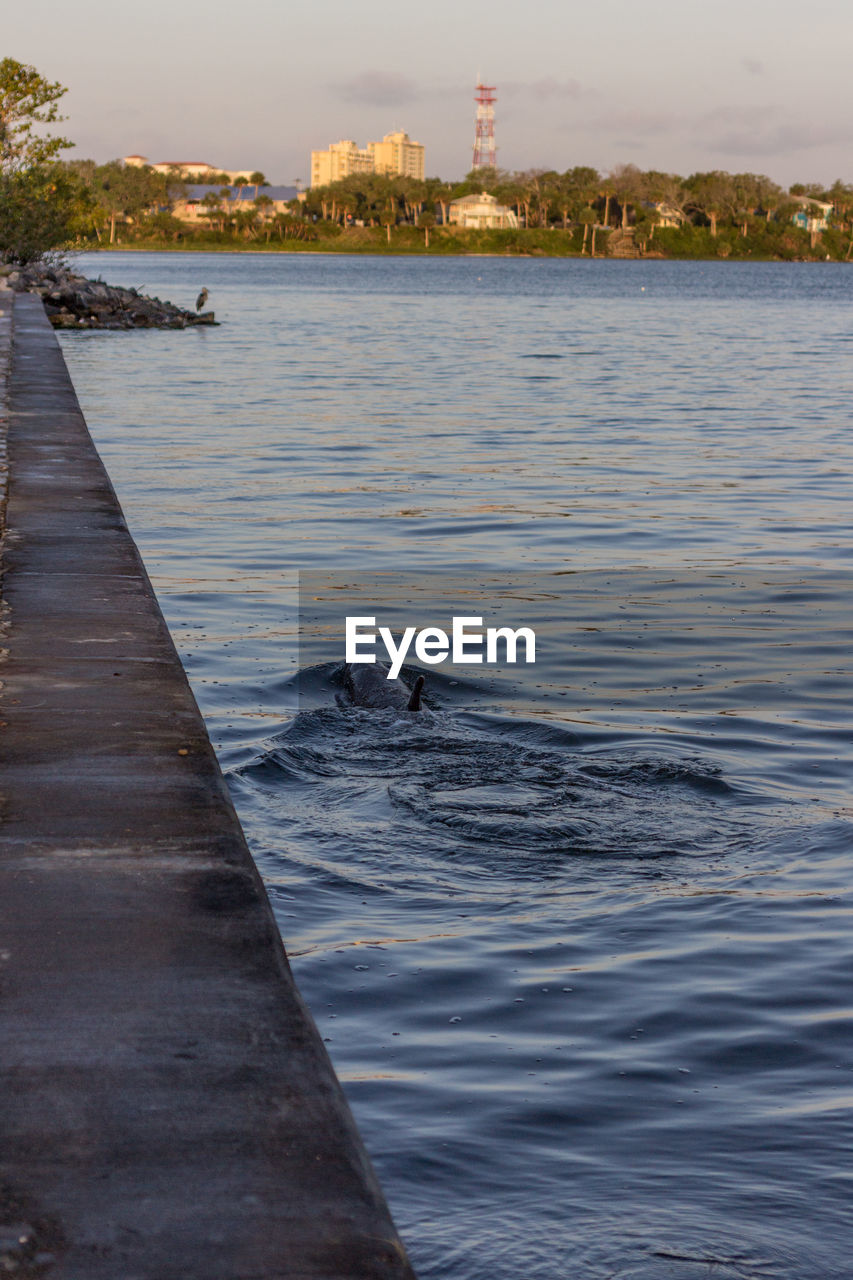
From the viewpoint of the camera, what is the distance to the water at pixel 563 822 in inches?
162

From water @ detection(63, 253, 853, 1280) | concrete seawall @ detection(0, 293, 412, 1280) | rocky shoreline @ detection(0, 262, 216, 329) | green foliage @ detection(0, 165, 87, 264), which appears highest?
green foliage @ detection(0, 165, 87, 264)

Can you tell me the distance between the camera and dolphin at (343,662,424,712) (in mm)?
8758

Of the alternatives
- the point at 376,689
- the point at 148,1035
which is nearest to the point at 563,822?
the point at 376,689

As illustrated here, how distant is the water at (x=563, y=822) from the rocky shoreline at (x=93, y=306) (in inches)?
1124

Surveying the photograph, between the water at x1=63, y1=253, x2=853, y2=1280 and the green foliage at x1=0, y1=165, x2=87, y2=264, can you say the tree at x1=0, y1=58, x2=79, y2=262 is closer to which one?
the green foliage at x1=0, y1=165, x2=87, y2=264

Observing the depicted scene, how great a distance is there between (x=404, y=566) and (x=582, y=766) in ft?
19.4

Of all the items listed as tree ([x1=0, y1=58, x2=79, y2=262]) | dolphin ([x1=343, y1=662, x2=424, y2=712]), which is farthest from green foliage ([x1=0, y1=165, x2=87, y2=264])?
dolphin ([x1=343, y1=662, x2=424, y2=712])

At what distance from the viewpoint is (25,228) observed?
5109 centimetres

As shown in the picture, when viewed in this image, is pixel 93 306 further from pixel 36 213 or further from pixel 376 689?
pixel 376 689

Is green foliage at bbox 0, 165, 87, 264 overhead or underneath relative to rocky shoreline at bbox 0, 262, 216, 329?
overhead

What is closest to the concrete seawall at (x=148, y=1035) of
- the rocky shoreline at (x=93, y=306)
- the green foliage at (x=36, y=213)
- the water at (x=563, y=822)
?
the water at (x=563, y=822)

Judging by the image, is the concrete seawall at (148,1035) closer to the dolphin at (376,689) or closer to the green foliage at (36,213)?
the dolphin at (376,689)

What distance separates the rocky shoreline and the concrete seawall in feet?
142

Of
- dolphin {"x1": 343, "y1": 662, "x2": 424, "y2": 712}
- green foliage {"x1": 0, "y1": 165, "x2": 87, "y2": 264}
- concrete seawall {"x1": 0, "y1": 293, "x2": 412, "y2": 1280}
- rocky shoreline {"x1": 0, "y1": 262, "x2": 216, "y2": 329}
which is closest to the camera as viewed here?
concrete seawall {"x1": 0, "y1": 293, "x2": 412, "y2": 1280}
